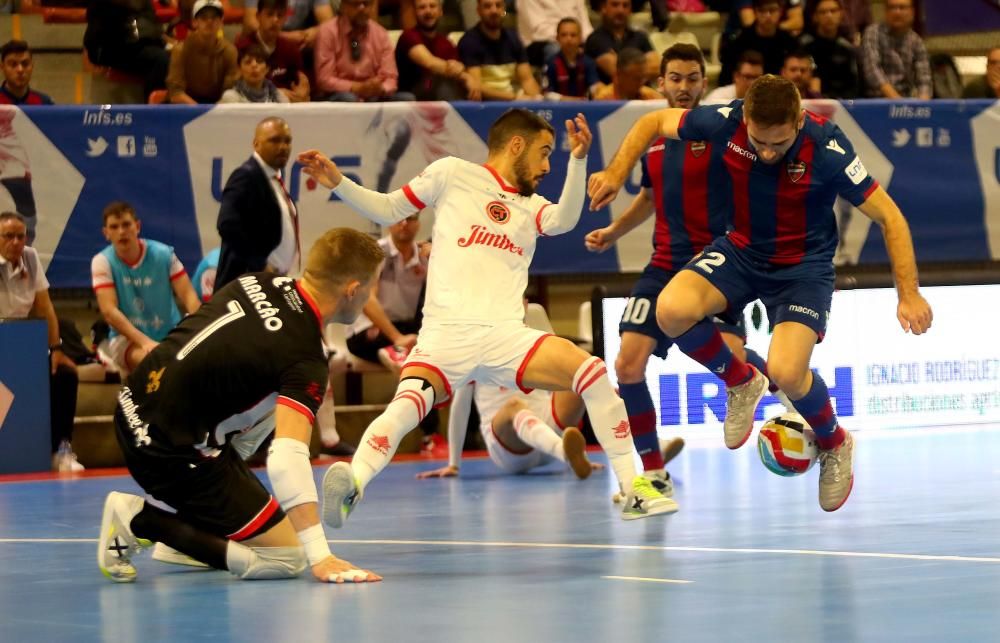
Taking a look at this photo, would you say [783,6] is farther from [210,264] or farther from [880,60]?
[210,264]

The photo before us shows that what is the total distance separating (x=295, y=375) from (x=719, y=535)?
220 cm

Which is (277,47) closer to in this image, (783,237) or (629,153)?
(629,153)

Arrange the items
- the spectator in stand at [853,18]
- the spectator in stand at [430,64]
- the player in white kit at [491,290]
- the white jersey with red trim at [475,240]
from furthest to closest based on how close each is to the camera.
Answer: the spectator in stand at [853,18]
the spectator in stand at [430,64]
the white jersey with red trim at [475,240]
the player in white kit at [491,290]

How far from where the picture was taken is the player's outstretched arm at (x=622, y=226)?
8062mm

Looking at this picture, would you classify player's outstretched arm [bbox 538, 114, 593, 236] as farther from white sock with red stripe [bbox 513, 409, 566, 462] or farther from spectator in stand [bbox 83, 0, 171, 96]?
spectator in stand [bbox 83, 0, 171, 96]

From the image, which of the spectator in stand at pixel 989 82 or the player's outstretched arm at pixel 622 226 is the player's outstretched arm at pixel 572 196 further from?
the spectator in stand at pixel 989 82

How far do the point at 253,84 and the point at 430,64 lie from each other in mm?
1799

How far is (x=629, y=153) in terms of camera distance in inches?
282

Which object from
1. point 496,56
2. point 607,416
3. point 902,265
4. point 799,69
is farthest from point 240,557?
point 799,69

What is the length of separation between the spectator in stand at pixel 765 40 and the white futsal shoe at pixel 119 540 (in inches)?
372

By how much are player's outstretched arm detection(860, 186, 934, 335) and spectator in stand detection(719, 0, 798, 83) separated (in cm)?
739

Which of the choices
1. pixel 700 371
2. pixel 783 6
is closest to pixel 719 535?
pixel 700 371

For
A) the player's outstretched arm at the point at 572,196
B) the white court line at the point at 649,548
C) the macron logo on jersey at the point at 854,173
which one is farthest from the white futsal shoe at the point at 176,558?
the macron logo on jersey at the point at 854,173

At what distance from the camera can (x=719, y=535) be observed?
6797 mm
